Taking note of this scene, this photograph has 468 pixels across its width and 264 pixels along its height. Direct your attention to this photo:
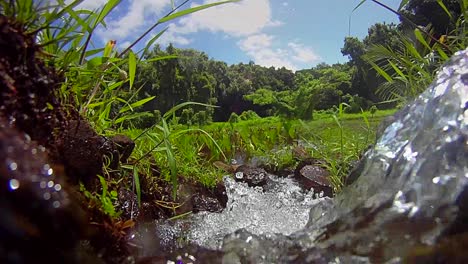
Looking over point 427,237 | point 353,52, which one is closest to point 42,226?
point 427,237

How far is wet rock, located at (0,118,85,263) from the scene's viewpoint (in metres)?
0.60

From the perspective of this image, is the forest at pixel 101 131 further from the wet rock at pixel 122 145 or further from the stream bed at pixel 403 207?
the stream bed at pixel 403 207

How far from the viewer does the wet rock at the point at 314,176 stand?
127 inches

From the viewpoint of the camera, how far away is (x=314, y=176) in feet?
11.1

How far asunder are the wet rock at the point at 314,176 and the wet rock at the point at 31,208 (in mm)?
2602

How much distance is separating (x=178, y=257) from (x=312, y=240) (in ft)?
1.14

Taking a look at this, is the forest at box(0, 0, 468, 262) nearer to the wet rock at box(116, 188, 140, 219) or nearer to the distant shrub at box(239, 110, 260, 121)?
the wet rock at box(116, 188, 140, 219)

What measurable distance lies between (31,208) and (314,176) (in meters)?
2.92

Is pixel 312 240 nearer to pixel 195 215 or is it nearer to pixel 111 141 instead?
pixel 111 141

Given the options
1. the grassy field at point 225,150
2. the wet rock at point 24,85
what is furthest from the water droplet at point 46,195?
the grassy field at point 225,150

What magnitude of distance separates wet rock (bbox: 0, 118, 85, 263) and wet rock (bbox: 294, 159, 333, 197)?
2602 millimetres

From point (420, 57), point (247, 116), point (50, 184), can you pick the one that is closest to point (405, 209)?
point (50, 184)

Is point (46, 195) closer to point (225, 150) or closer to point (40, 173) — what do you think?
point (40, 173)

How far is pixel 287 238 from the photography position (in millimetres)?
1102
